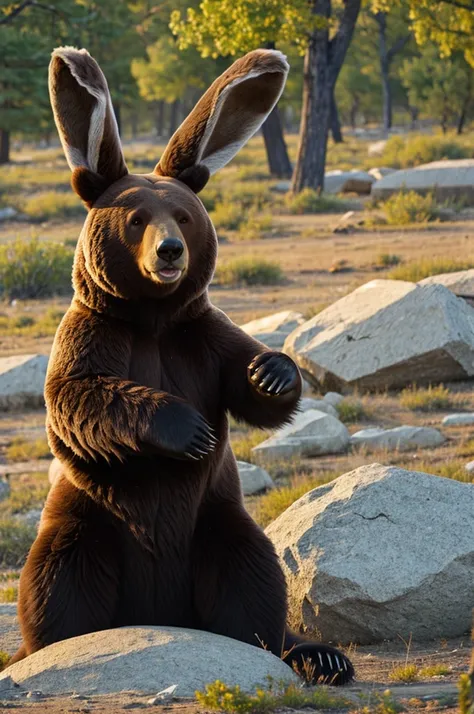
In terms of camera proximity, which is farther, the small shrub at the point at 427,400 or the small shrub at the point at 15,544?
the small shrub at the point at 427,400

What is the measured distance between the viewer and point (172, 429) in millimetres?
4402

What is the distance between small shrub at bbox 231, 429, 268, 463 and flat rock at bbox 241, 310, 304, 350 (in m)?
1.90

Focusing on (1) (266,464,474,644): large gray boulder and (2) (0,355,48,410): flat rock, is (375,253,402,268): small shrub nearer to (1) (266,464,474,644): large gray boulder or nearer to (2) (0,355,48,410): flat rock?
(2) (0,355,48,410): flat rock

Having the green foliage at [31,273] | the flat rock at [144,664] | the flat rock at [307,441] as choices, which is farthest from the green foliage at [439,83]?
the flat rock at [144,664]

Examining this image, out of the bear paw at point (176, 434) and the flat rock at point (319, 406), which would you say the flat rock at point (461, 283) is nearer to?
the flat rock at point (319, 406)

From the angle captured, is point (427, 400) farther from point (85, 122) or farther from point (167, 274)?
point (167, 274)

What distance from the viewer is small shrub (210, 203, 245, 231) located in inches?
960

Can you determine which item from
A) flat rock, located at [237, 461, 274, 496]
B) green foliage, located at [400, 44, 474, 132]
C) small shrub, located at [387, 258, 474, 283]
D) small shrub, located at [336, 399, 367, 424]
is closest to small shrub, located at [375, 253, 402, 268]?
small shrub, located at [387, 258, 474, 283]

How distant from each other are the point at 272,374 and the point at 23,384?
8054mm

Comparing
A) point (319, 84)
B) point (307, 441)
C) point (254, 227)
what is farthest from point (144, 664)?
point (319, 84)

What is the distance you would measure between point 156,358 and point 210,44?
2927 cm

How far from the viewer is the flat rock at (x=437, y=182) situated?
24.3 metres

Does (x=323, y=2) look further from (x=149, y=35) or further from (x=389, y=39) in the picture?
(x=389, y=39)

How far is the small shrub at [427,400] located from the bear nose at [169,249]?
693 cm
